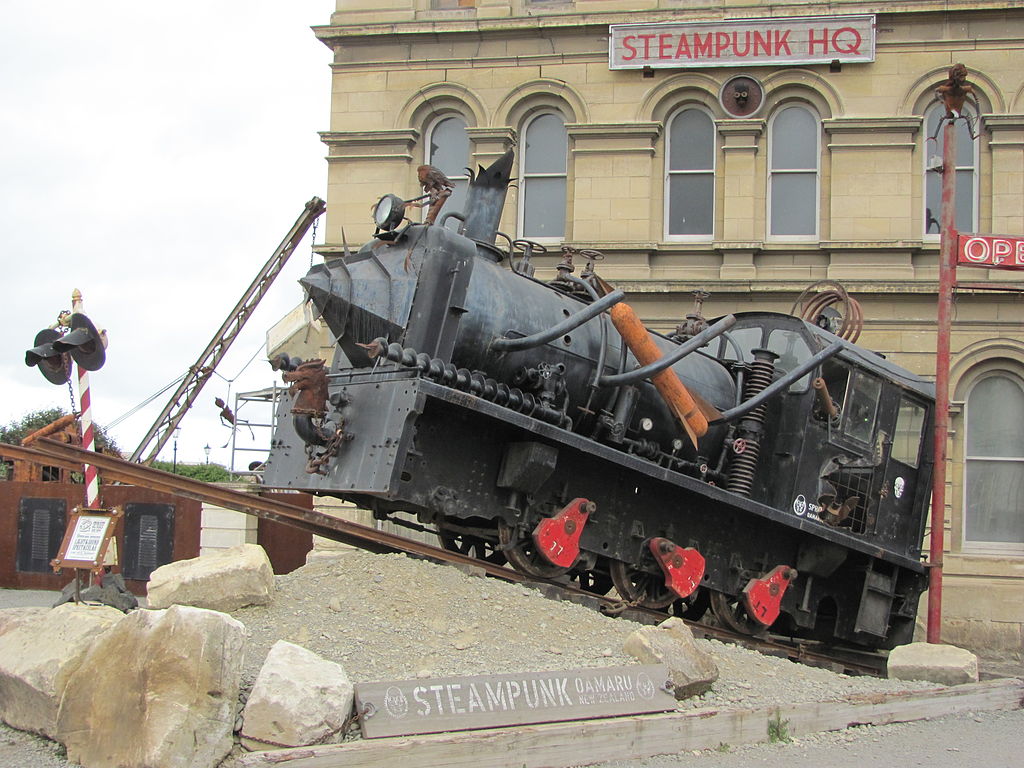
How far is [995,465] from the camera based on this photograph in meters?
14.6

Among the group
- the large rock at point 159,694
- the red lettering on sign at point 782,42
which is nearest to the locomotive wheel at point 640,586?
the large rock at point 159,694

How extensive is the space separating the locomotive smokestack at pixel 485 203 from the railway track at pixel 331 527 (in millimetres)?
2477

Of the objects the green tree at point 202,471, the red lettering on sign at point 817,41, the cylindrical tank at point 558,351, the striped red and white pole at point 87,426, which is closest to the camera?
the striped red and white pole at point 87,426

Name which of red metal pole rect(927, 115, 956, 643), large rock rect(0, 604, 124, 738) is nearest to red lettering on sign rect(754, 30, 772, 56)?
red metal pole rect(927, 115, 956, 643)

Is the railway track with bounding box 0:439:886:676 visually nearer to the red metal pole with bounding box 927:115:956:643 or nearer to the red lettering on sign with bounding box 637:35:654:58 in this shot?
the red metal pole with bounding box 927:115:956:643

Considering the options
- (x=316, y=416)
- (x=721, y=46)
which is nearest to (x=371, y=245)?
(x=316, y=416)

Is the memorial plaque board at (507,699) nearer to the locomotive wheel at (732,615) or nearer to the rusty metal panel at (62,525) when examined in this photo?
the locomotive wheel at (732,615)

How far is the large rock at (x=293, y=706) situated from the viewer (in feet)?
15.7

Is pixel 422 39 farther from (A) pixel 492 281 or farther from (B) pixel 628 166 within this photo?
(A) pixel 492 281

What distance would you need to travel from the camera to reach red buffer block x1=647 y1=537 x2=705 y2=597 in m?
8.66

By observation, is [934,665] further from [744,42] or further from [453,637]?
[744,42]

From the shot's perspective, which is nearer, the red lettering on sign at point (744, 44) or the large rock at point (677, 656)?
the large rock at point (677, 656)

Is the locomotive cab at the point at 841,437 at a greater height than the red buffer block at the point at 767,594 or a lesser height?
greater

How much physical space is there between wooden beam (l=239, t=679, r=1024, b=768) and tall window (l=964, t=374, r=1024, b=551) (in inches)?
305
